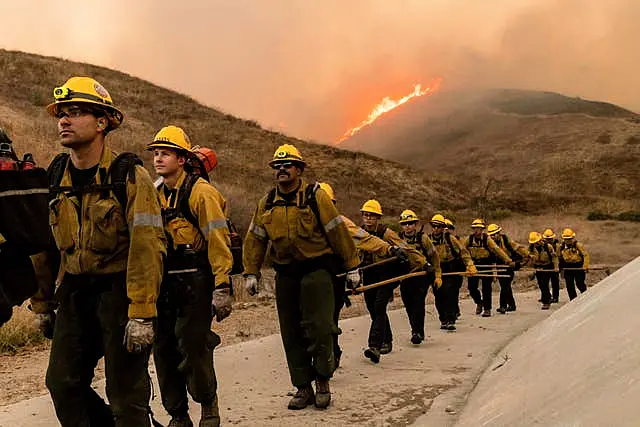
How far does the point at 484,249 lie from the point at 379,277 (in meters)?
6.45

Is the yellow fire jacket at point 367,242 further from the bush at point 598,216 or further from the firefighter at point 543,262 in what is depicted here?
the bush at point 598,216

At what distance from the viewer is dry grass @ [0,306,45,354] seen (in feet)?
30.5

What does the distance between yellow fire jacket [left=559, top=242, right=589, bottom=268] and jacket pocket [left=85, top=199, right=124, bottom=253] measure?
14704 mm

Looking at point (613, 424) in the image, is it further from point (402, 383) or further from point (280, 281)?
point (402, 383)

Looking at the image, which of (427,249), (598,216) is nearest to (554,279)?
(427,249)

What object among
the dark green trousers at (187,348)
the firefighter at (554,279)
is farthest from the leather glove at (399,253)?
the firefighter at (554,279)

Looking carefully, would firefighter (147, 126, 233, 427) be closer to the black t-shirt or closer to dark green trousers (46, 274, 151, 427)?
dark green trousers (46, 274, 151, 427)

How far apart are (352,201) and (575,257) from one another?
24384mm

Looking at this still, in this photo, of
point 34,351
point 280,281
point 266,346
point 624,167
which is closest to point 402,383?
point 280,281

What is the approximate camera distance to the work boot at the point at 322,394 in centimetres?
600

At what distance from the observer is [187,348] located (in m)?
4.93

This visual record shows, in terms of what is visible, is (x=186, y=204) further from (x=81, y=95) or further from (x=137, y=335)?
(x=137, y=335)

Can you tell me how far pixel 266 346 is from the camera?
902cm

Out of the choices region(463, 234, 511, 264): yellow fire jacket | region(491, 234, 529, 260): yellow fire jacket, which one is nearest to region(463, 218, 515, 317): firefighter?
region(463, 234, 511, 264): yellow fire jacket
